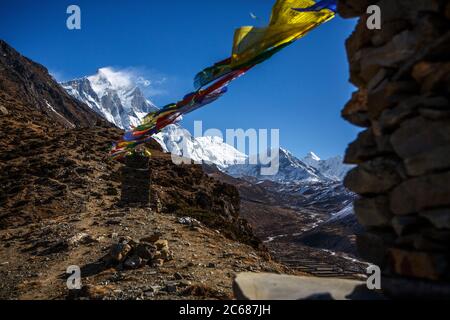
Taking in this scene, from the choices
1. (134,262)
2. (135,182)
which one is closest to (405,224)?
(134,262)

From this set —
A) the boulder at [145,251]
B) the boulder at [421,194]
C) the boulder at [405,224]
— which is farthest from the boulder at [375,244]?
the boulder at [145,251]

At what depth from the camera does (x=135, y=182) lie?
2180 centimetres

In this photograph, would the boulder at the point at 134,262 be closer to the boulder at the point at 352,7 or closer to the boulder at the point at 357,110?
the boulder at the point at 357,110

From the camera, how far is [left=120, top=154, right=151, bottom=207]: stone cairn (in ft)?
71.4

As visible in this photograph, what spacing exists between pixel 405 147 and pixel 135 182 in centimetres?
1858

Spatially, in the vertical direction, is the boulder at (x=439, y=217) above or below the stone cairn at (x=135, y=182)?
below

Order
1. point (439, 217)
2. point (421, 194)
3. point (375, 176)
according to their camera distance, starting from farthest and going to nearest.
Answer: point (375, 176)
point (421, 194)
point (439, 217)

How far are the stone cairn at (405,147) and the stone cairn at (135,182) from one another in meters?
17.5

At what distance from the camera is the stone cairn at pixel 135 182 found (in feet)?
71.4

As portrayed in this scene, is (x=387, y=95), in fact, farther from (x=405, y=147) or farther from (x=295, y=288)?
(x=295, y=288)

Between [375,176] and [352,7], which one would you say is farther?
[352,7]
